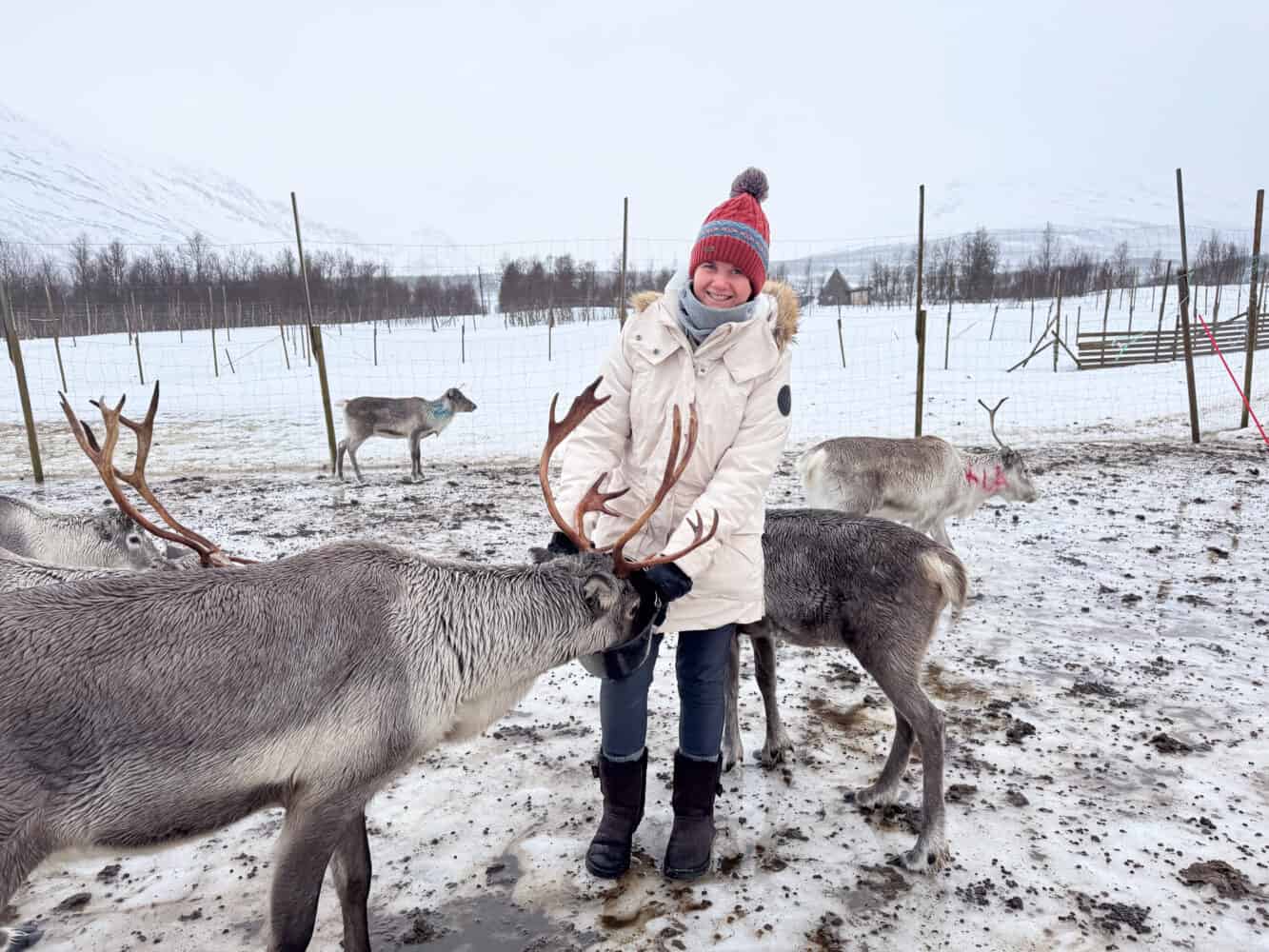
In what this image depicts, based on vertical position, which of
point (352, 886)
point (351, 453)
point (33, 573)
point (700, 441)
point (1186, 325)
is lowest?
point (352, 886)

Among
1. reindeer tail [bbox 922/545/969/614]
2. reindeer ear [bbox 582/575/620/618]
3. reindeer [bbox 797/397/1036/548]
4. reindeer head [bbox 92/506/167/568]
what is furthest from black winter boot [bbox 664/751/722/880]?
reindeer head [bbox 92/506/167/568]

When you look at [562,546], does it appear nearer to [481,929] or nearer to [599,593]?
[599,593]

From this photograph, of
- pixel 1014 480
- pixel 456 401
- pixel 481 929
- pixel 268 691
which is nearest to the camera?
pixel 268 691

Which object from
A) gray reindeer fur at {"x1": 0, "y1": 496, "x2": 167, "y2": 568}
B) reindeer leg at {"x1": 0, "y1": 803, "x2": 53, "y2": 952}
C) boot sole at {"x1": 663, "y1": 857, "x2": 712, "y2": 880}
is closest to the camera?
reindeer leg at {"x1": 0, "y1": 803, "x2": 53, "y2": 952}

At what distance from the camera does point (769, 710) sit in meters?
3.36

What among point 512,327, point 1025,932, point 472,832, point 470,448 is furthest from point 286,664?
point 512,327

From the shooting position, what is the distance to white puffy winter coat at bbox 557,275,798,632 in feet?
8.24

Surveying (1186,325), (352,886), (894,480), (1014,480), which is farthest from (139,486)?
(1186,325)

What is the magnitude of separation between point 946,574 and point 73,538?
16.5ft

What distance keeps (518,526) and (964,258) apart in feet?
173

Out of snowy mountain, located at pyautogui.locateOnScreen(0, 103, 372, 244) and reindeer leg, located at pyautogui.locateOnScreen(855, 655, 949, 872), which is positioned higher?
snowy mountain, located at pyautogui.locateOnScreen(0, 103, 372, 244)

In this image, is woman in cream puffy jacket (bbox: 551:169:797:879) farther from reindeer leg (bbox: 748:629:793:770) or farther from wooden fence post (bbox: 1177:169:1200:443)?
wooden fence post (bbox: 1177:169:1200:443)

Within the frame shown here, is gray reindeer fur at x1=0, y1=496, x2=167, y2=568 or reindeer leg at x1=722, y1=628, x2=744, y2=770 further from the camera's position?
gray reindeer fur at x1=0, y1=496, x2=167, y2=568

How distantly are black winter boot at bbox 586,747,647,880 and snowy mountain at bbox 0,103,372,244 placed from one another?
106650mm
